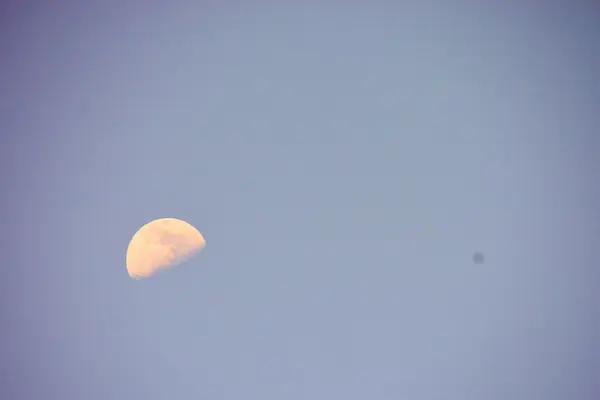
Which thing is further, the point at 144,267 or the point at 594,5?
the point at 144,267

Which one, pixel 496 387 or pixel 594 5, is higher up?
pixel 594 5

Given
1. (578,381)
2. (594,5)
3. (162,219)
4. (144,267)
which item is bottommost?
(578,381)

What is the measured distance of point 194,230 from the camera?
35.2 feet

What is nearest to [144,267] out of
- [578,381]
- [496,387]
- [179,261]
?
[179,261]

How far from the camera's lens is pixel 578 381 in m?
9.93

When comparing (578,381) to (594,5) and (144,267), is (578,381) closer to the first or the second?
(594,5)

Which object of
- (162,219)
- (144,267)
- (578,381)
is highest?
(162,219)

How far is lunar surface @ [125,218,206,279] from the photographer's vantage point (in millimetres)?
10602

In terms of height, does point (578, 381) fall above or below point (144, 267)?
below

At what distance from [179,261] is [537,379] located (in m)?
5.44

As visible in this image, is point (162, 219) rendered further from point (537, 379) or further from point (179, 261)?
point (537, 379)

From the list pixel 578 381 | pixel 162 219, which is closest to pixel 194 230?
pixel 162 219

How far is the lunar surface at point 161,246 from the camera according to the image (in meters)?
10.6

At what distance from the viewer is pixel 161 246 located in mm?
10594
